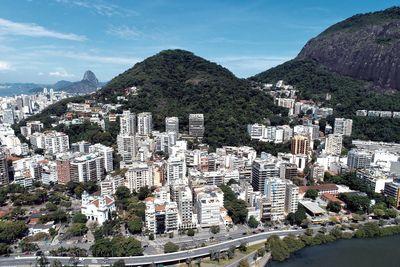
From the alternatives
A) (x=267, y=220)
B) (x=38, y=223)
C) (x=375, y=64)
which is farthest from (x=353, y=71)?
(x=38, y=223)

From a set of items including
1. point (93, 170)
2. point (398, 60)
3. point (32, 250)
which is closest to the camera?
point (32, 250)

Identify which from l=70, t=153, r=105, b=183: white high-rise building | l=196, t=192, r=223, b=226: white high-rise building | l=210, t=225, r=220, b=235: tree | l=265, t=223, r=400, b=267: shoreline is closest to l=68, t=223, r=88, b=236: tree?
l=196, t=192, r=223, b=226: white high-rise building

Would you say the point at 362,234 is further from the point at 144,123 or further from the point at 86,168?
the point at 144,123

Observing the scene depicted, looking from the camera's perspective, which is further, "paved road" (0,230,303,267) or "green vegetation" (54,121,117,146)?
"green vegetation" (54,121,117,146)

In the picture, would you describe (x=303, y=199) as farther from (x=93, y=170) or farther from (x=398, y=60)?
(x=398, y=60)

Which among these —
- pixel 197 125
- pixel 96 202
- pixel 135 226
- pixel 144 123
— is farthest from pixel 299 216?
pixel 144 123

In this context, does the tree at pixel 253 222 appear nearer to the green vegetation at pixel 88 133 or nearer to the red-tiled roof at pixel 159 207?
the red-tiled roof at pixel 159 207

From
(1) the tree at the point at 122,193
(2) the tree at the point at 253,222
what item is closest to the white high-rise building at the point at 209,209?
(2) the tree at the point at 253,222

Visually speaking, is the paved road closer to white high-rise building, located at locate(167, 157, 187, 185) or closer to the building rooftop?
the building rooftop
